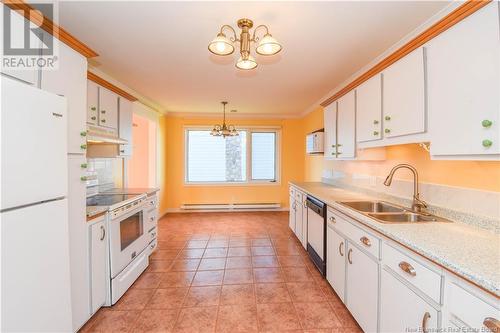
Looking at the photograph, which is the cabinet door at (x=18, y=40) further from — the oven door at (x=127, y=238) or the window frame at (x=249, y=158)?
the window frame at (x=249, y=158)

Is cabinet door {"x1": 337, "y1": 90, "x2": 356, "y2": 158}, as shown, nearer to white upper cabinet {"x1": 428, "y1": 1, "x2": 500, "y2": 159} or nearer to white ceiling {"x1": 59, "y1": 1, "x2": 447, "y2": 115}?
white ceiling {"x1": 59, "y1": 1, "x2": 447, "y2": 115}

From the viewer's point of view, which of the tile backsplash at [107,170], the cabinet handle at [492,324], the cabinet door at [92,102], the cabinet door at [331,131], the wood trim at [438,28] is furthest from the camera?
the cabinet door at [331,131]

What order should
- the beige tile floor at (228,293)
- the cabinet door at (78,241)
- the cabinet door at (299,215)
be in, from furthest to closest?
the cabinet door at (299,215)
the beige tile floor at (228,293)
the cabinet door at (78,241)

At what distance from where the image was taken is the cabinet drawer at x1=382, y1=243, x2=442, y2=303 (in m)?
1.10

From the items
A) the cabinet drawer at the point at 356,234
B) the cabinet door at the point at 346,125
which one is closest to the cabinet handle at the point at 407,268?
the cabinet drawer at the point at 356,234

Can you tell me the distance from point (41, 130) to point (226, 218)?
4383 mm

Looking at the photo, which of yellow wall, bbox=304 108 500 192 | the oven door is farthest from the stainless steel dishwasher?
the oven door

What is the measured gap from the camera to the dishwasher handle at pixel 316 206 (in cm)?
255

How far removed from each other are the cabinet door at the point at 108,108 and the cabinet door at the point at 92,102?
0.06 m

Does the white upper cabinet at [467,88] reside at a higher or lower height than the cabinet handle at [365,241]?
higher

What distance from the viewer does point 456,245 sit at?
1201 mm

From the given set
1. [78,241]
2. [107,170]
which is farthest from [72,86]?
[107,170]

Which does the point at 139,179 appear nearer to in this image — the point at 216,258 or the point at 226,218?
the point at 226,218

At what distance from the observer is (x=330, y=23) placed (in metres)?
1.94
